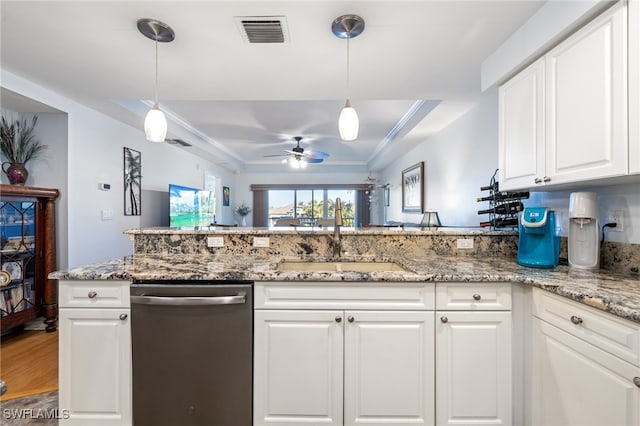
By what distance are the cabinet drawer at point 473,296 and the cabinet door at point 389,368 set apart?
0.10m

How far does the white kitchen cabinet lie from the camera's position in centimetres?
141

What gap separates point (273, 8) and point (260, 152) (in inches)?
193

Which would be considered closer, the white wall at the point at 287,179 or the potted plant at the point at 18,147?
the potted plant at the point at 18,147

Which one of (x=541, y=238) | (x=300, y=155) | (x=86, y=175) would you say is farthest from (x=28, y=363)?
(x=300, y=155)

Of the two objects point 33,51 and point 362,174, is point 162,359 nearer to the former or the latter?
point 33,51

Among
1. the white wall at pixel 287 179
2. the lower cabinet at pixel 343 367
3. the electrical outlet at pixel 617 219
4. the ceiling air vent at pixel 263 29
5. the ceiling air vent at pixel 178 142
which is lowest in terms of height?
the lower cabinet at pixel 343 367

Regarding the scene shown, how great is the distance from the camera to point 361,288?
1439mm

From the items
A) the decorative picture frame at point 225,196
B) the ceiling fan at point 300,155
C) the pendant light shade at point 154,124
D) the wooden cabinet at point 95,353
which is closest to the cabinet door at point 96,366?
the wooden cabinet at point 95,353

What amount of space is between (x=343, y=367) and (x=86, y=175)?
3.31m

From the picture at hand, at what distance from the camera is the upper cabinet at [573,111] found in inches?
46.7

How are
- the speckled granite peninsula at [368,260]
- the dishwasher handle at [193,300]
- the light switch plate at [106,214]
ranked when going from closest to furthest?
the speckled granite peninsula at [368,260] < the dishwasher handle at [193,300] < the light switch plate at [106,214]

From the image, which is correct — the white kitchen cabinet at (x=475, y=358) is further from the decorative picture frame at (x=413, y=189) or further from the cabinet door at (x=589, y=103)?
the decorative picture frame at (x=413, y=189)

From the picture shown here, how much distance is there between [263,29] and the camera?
1.74 metres

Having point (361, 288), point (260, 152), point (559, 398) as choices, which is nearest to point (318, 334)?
point (361, 288)
